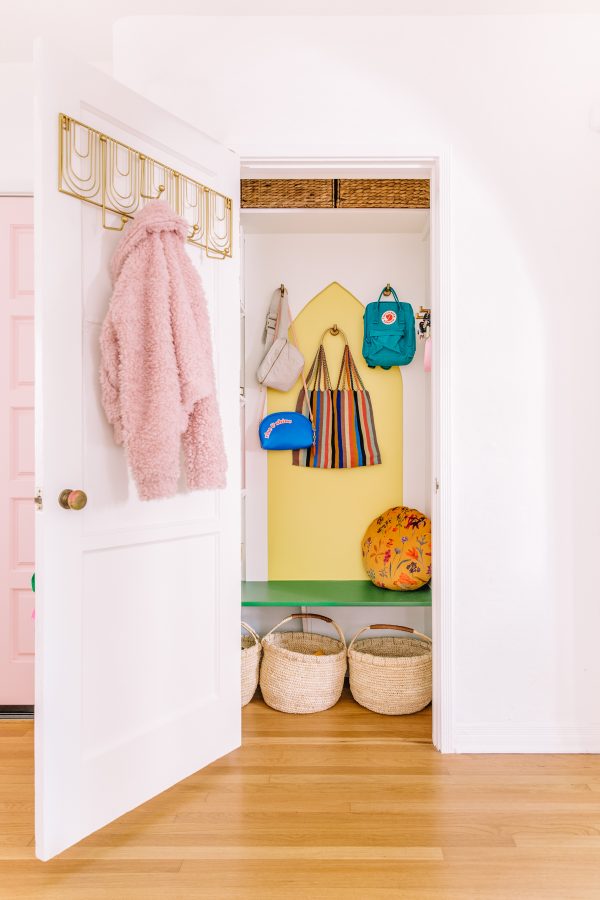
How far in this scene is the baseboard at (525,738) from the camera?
6.80 feet

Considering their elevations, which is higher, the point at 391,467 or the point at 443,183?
the point at 443,183

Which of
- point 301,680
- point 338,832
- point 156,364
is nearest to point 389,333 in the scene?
point 156,364

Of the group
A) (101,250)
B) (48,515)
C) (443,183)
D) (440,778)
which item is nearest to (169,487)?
(48,515)

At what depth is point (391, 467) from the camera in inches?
117

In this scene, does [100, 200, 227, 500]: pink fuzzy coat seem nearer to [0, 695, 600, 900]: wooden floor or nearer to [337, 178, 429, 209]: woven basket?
[0, 695, 600, 900]: wooden floor

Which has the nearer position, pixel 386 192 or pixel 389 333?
pixel 386 192

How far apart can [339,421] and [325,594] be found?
2.72 feet

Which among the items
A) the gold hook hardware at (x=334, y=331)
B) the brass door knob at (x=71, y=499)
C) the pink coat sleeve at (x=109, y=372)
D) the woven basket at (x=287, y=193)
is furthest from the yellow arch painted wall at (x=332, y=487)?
the brass door knob at (x=71, y=499)

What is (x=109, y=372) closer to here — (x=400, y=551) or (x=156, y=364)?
(x=156, y=364)

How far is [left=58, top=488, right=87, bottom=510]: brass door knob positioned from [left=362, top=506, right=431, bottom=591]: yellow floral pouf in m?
1.57

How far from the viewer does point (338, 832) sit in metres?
1.63

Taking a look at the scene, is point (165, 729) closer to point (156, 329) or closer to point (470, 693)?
point (470, 693)

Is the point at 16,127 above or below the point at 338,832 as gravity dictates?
above

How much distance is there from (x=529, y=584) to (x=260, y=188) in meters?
1.97
